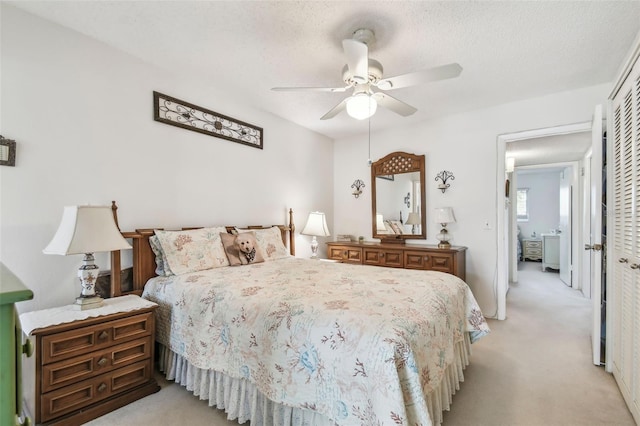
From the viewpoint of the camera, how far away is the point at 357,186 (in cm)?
488

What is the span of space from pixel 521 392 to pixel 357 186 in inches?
131

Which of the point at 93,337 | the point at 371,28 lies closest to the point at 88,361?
the point at 93,337

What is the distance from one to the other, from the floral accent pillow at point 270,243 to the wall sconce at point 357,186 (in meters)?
1.77

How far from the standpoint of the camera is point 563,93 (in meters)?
3.27

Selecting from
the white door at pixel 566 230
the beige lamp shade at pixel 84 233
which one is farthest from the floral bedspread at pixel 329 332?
the white door at pixel 566 230

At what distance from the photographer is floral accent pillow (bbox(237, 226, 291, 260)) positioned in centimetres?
330

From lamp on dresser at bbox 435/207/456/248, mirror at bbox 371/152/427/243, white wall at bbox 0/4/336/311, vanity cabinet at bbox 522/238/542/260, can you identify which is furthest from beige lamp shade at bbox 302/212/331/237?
vanity cabinet at bbox 522/238/542/260

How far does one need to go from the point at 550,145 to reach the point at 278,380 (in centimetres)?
521

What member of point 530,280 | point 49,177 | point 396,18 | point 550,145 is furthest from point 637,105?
point 530,280

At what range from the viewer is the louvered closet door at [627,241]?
180 cm

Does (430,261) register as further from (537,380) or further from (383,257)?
(537,380)

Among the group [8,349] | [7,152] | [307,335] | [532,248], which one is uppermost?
[7,152]

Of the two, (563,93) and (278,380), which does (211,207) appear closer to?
(278,380)

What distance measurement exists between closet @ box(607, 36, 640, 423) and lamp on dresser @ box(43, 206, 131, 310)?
10.6 feet
